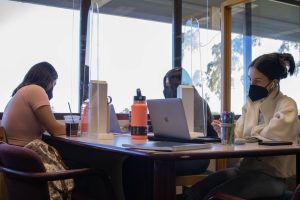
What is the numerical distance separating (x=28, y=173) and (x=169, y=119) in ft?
1.90

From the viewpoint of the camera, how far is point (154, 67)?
371 cm

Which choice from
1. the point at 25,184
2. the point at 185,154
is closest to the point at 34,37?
the point at 25,184

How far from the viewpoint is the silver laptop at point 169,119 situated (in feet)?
4.72

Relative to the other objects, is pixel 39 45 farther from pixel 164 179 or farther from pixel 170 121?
pixel 164 179

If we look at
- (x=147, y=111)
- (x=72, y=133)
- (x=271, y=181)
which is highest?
(x=147, y=111)

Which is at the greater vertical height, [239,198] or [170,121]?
[170,121]

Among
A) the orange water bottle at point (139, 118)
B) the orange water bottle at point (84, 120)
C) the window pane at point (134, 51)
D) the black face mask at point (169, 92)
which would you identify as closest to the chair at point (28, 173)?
the orange water bottle at point (139, 118)

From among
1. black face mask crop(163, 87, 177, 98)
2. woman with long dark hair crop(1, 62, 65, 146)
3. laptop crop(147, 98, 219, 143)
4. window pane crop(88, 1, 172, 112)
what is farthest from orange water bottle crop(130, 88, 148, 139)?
window pane crop(88, 1, 172, 112)

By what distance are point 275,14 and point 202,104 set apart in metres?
3.37

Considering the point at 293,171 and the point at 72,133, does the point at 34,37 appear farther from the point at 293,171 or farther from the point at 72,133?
the point at 293,171

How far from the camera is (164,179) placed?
107 cm

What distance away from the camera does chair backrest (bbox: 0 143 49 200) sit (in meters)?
1.36

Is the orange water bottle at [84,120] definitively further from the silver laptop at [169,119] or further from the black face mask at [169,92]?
the black face mask at [169,92]

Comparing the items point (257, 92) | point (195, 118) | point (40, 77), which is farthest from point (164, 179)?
point (40, 77)
